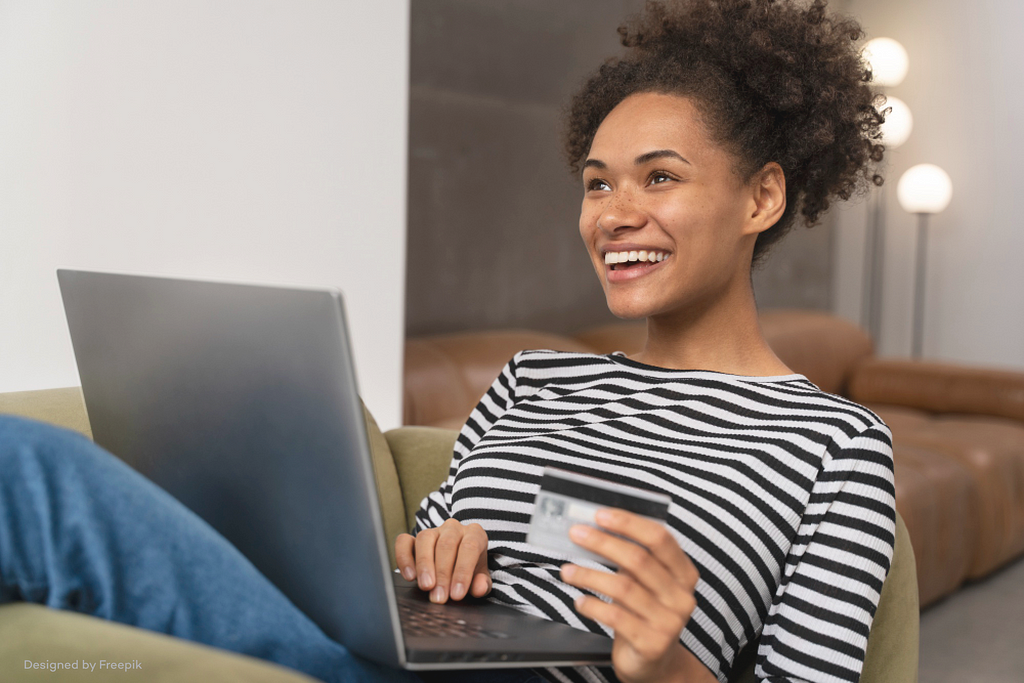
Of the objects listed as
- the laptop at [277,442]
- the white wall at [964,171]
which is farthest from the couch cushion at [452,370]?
the white wall at [964,171]

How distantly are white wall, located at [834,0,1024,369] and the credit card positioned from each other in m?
4.40

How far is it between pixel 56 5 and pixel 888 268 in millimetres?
4353

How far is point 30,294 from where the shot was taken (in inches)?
54.7

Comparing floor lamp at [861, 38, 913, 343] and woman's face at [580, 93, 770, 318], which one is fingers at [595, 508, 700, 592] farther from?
floor lamp at [861, 38, 913, 343]

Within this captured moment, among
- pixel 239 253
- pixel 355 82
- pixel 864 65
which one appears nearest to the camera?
pixel 864 65

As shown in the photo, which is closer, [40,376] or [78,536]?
[78,536]

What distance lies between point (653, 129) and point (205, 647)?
77cm

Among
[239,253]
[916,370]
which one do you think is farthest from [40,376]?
[916,370]

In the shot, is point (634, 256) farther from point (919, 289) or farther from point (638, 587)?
point (919, 289)

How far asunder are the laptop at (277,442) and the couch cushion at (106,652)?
0.09m

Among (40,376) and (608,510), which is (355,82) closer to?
(40,376)

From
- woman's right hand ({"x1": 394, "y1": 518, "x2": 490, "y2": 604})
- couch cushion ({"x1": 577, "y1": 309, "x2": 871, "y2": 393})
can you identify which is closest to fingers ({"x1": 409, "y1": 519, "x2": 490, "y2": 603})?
woman's right hand ({"x1": 394, "y1": 518, "x2": 490, "y2": 604})

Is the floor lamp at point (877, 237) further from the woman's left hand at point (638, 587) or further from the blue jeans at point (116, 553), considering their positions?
the blue jeans at point (116, 553)

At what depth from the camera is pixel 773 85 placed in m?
1.13
